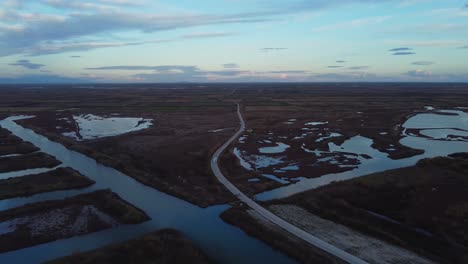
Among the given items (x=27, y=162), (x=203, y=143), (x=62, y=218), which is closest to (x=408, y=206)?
(x=62, y=218)

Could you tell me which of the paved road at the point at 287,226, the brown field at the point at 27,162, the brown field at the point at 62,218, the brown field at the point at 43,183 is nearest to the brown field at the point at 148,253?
the brown field at the point at 62,218

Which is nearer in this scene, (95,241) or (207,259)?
(207,259)

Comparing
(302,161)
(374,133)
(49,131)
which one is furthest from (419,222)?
(49,131)

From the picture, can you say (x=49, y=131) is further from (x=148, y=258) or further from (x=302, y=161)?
(x=148, y=258)

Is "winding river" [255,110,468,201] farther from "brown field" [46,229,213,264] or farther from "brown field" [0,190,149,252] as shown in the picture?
"brown field" [0,190,149,252]

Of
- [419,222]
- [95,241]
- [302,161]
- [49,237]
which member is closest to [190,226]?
[95,241]

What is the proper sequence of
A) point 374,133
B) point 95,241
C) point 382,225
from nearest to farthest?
point 95,241 → point 382,225 → point 374,133

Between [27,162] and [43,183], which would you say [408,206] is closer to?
[43,183]

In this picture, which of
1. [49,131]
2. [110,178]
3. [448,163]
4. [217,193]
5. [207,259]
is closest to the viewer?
[207,259]
